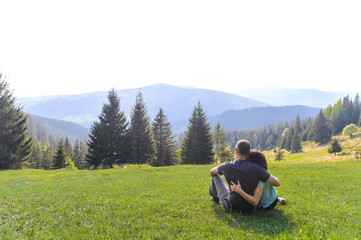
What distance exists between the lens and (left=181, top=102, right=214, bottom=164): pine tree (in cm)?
4562

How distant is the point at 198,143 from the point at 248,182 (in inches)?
1581

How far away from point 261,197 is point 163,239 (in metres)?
3.12

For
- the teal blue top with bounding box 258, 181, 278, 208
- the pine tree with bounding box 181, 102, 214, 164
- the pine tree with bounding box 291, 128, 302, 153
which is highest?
the teal blue top with bounding box 258, 181, 278, 208

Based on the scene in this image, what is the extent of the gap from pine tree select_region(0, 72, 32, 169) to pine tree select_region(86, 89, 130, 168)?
1087 centimetres

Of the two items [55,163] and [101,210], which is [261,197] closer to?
[101,210]

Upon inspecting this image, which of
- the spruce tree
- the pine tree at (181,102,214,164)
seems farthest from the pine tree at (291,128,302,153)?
the pine tree at (181,102,214,164)

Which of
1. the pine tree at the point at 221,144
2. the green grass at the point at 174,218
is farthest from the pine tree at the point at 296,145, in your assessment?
the green grass at the point at 174,218

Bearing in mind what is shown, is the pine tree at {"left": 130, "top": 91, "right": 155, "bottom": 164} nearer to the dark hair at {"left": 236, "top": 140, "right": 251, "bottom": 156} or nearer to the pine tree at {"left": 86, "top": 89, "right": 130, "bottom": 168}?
the pine tree at {"left": 86, "top": 89, "right": 130, "bottom": 168}

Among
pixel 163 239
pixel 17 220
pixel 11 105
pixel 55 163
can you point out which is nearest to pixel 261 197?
pixel 163 239

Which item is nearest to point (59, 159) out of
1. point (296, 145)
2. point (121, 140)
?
point (121, 140)

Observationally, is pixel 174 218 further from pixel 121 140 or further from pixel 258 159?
pixel 121 140

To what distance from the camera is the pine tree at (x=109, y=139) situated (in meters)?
39.2

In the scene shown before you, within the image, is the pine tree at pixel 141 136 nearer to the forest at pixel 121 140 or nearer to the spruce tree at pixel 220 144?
the forest at pixel 121 140

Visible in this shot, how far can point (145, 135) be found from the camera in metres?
45.5
